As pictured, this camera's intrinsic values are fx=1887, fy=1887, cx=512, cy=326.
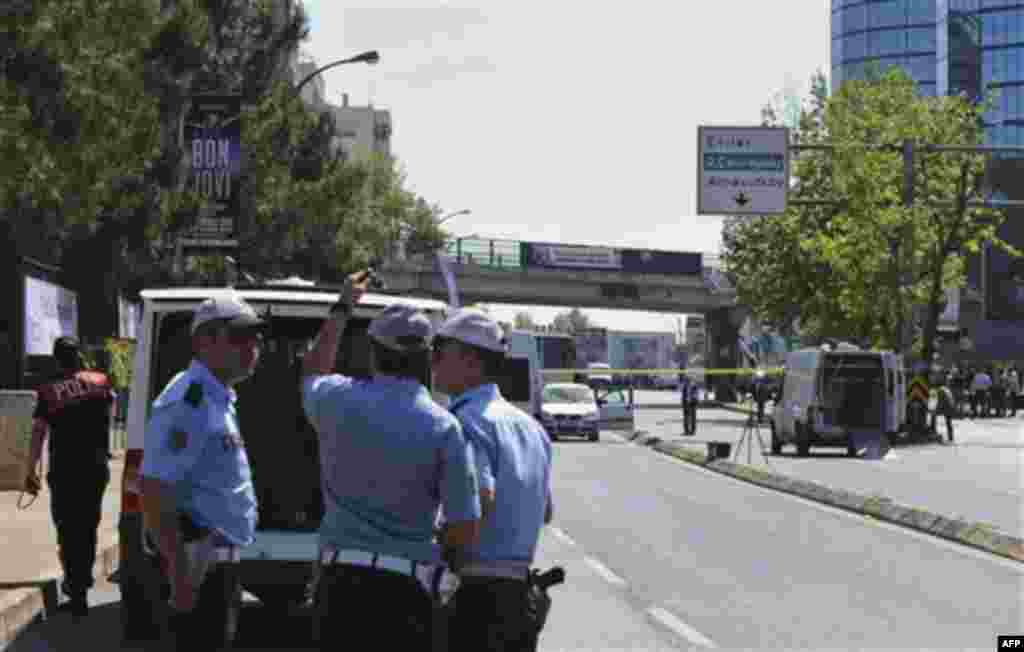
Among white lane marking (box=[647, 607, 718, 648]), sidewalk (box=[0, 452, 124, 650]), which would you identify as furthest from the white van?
white lane marking (box=[647, 607, 718, 648])

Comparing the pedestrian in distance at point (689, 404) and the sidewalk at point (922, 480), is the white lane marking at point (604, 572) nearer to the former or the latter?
the sidewalk at point (922, 480)

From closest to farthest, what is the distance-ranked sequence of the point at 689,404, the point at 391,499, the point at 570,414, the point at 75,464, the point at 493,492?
1. the point at 391,499
2. the point at 493,492
3. the point at 75,464
4. the point at 570,414
5. the point at 689,404

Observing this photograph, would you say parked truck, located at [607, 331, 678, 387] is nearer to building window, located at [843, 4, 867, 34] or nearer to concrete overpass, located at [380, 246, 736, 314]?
building window, located at [843, 4, 867, 34]

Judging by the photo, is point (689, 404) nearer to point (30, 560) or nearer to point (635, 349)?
point (30, 560)

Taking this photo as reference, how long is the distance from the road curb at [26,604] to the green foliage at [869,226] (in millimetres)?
37811

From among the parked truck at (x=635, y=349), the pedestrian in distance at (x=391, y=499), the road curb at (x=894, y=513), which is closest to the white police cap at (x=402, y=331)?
the pedestrian in distance at (x=391, y=499)

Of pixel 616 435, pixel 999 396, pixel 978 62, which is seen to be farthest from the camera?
pixel 978 62

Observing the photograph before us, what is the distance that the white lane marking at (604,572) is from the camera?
15234 millimetres

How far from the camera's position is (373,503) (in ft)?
18.7

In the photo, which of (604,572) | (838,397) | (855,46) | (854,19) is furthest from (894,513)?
(854,19)

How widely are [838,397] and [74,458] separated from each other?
33.0 meters

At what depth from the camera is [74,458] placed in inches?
488

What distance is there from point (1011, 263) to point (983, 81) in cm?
2270

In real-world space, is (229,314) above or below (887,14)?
below
